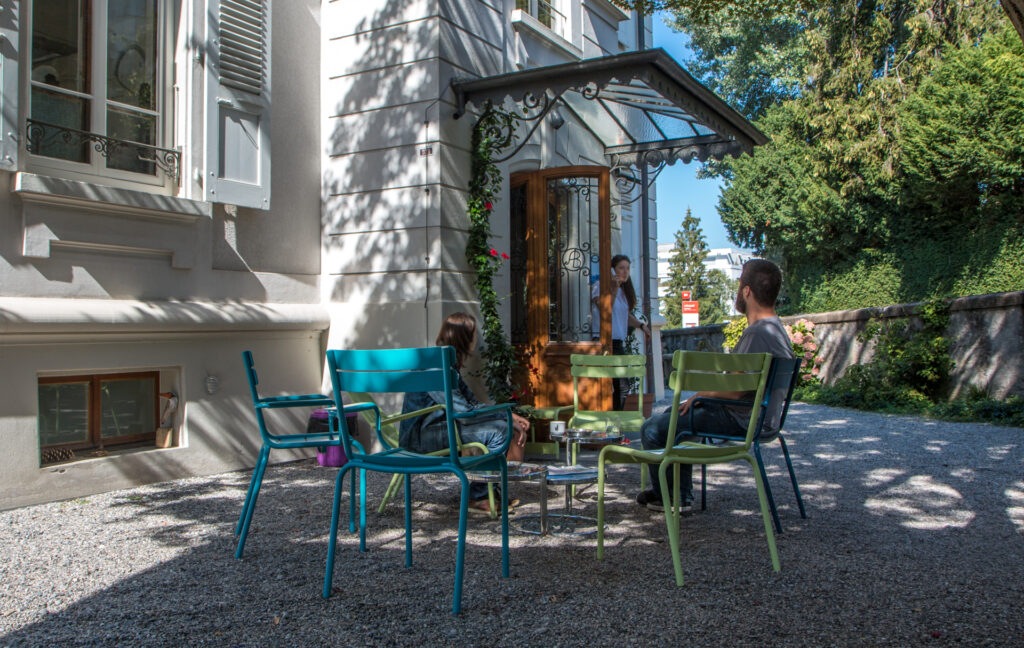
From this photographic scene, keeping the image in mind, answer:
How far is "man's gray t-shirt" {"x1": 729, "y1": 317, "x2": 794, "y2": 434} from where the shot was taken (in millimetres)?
4410

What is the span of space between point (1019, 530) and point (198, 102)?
6.17 metres

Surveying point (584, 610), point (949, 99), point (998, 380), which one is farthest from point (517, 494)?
point (949, 99)

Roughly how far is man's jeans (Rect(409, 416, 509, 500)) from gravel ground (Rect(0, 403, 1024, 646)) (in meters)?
0.47

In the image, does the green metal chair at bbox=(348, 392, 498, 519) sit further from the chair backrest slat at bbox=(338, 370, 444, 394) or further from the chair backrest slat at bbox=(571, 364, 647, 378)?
the chair backrest slat at bbox=(571, 364, 647, 378)

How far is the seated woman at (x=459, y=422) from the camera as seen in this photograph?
15.1ft

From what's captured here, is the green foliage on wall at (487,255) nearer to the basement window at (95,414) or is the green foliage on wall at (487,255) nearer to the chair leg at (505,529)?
the basement window at (95,414)

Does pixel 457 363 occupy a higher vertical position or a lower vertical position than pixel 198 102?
lower

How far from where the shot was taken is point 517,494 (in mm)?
5672

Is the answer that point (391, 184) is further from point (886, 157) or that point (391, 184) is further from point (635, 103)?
point (886, 157)

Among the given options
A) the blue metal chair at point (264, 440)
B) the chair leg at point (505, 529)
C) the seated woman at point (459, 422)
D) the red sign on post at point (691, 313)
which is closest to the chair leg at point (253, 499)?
the blue metal chair at point (264, 440)

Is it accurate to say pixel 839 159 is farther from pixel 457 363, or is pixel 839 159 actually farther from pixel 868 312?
pixel 457 363

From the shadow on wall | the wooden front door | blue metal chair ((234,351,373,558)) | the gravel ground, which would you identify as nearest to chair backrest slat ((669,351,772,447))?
the gravel ground

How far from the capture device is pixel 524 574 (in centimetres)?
376

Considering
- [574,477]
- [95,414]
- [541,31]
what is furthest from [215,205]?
[541,31]
